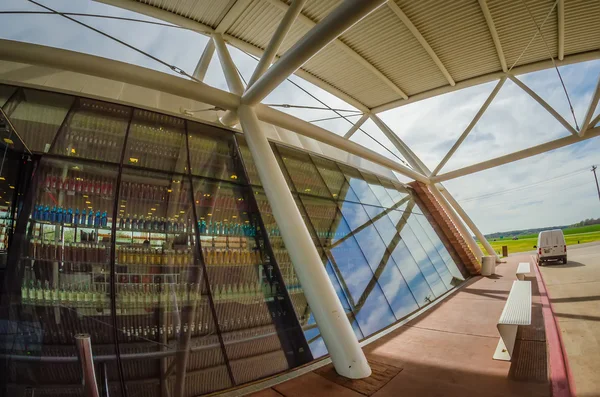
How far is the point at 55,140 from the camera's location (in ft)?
16.8

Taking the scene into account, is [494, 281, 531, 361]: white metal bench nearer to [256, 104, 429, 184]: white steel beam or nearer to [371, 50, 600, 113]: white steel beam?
[256, 104, 429, 184]: white steel beam

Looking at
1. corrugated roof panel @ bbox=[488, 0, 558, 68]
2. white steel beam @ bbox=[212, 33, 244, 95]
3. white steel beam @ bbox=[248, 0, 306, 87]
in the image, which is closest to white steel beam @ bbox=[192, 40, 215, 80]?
white steel beam @ bbox=[212, 33, 244, 95]

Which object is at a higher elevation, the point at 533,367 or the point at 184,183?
the point at 184,183

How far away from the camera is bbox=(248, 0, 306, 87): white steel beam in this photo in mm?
5586

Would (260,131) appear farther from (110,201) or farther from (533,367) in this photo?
(533,367)

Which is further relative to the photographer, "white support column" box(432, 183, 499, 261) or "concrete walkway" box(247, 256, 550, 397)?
"white support column" box(432, 183, 499, 261)

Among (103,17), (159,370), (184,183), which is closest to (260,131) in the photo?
(184,183)

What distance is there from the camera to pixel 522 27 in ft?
33.1

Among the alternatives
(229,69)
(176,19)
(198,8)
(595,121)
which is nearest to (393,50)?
(229,69)

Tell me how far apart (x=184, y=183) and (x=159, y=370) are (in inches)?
149

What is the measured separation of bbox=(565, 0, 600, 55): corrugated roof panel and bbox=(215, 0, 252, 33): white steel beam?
A: 11819mm

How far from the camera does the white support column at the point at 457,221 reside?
16312 mm

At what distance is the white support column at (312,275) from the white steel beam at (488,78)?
1216 centimetres

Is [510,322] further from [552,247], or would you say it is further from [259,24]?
[552,247]
